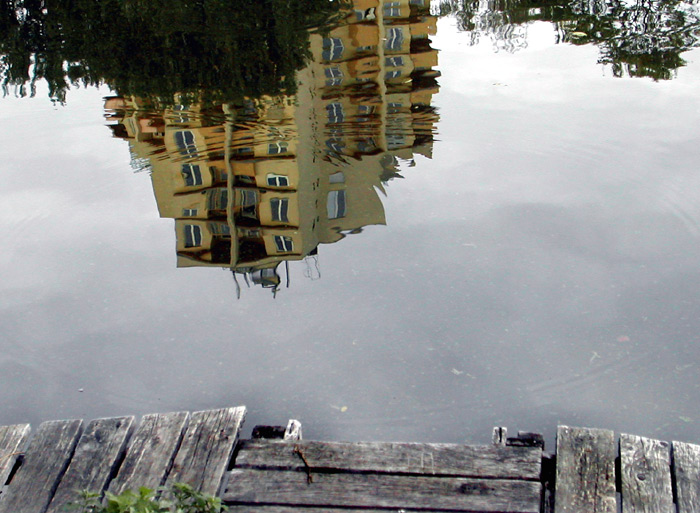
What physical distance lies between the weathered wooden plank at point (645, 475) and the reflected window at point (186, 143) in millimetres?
6085

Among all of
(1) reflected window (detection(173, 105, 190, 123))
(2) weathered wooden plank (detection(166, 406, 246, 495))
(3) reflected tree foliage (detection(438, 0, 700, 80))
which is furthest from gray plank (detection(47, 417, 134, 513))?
(3) reflected tree foliage (detection(438, 0, 700, 80))

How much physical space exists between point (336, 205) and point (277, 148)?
1561 millimetres

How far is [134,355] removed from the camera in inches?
238

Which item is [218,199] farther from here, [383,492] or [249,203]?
[383,492]

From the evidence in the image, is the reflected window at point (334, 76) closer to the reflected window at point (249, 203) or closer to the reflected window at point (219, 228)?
the reflected window at point (249, 203)

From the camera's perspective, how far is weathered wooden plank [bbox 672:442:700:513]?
4.06 m

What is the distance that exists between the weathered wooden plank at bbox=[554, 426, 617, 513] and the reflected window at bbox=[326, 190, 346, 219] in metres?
3.64

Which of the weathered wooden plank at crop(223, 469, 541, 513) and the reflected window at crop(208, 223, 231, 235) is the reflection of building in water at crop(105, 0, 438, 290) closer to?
the reflected window at crop(208, 223, 231, 235)

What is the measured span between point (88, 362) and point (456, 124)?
5.47 meters

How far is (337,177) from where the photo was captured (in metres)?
8.41

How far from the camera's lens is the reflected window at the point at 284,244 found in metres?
7.31

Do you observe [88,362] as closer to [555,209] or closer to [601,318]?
[601,318]

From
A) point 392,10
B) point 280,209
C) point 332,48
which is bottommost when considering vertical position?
point 280,209

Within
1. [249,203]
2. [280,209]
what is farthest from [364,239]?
[249,203]
